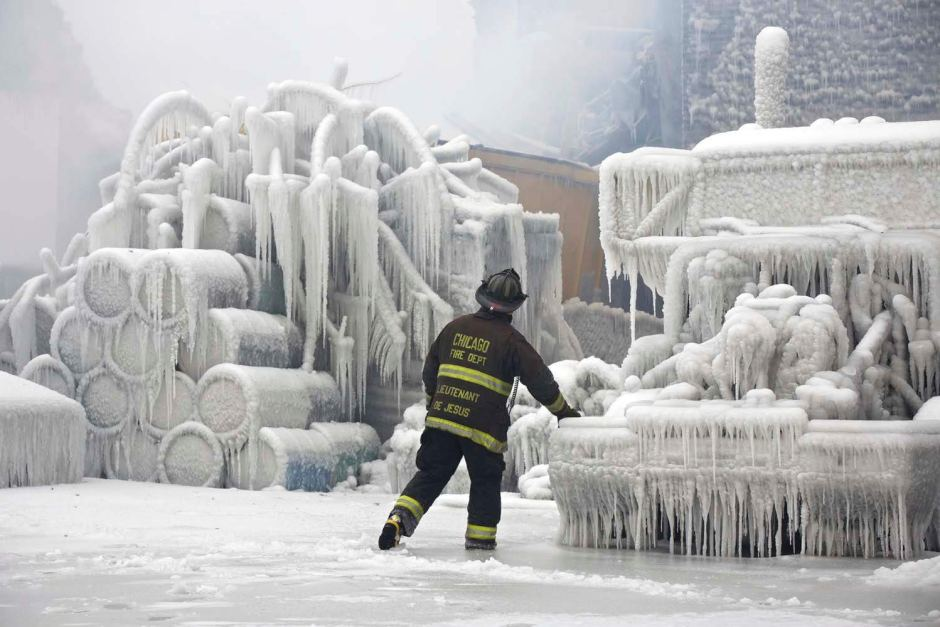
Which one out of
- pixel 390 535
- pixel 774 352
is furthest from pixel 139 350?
pixel 774 352

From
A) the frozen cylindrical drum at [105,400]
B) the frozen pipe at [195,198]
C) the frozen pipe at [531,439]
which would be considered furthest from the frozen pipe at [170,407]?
the frozen pipe at [531,439]

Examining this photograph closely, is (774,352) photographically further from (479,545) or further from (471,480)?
(479,545)

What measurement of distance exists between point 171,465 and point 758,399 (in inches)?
356

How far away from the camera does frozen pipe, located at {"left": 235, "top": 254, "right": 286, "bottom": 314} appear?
1739 centimetres

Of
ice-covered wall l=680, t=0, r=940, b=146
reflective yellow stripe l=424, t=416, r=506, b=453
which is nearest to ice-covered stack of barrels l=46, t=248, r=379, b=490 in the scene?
reflective yellow stripe l=424, t=416, r=506, b=453

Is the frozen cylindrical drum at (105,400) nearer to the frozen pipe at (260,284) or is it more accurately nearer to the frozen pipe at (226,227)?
the frozen pipe at (260,284)

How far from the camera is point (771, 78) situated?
1237 centimetres

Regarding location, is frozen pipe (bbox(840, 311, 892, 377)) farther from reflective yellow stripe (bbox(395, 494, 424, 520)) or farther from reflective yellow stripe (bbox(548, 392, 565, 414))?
reflective yellow stripe (bbox(395, 494, 424, 520))

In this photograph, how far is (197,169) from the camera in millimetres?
17531

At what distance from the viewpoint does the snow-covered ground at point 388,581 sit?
5730 millimetres

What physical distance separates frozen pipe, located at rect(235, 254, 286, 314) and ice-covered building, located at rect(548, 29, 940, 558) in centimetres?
666

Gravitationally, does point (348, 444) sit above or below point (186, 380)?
below

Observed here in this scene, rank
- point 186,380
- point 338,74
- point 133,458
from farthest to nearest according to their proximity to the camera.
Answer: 1. point 338,74
2. point 133,458
3. point 186,380

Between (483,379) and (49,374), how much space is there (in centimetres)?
934
